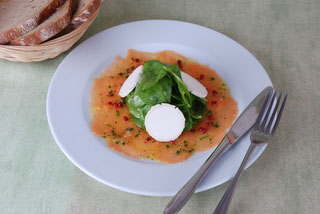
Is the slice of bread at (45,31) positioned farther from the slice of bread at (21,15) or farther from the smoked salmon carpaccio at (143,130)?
the smoked salmon carpaccio at (143,130)

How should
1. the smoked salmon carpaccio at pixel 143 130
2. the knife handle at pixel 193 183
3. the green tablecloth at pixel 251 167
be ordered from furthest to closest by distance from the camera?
1. the smoked salmon carpaccio at pixel 143 130
2. the green tablecloth at pixel 251 167
3. the knife handle at pixel 193 183

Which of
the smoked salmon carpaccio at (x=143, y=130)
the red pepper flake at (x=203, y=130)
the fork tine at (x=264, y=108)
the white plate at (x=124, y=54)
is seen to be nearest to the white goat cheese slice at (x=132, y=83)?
the smoked salmon carpaccio at (x=143, y=130)

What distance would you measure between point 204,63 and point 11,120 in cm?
132

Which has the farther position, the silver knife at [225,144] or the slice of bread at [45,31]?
the slice of bread at [45,31]

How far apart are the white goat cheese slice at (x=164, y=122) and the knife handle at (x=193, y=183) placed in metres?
0.27

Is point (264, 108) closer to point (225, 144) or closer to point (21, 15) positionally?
point (225, 144)

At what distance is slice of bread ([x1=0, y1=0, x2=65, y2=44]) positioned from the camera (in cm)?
251

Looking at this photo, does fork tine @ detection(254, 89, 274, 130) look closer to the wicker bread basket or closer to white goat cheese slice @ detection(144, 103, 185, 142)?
white goat cheese slice @ detection(144, 103, 185, 142)

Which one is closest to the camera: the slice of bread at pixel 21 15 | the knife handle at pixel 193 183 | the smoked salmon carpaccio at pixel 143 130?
the knife handle at pixel 193 183

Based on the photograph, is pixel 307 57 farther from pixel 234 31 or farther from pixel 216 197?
pixel 216 197

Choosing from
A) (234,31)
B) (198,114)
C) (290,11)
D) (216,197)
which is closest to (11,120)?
(198,114)

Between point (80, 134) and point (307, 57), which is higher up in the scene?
point (307, 57)

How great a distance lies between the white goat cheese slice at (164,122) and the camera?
7.43 ft

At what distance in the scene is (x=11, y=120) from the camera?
98.9 inches
